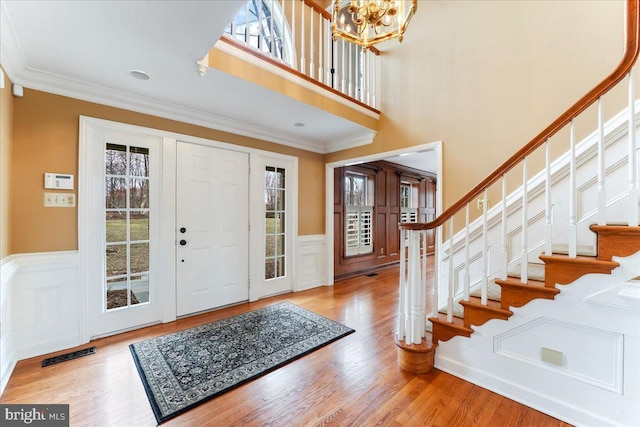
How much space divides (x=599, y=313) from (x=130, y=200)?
12.8 ft

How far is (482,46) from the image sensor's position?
2.85m

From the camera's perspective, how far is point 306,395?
181cm

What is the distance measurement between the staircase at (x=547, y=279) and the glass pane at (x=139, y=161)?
10.5ft

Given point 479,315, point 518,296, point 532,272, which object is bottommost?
point 479,315

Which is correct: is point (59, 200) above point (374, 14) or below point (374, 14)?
below

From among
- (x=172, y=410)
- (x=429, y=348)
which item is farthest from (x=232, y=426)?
(x=429, y=348)

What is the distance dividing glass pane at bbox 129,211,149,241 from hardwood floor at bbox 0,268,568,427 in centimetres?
104

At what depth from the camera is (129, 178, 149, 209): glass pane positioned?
2775 millimetres

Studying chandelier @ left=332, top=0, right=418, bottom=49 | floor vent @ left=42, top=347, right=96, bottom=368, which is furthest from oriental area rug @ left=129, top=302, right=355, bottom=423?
chandelier @ left=332, top=0, right=418, bottom=49

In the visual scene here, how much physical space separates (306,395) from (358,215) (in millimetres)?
3934

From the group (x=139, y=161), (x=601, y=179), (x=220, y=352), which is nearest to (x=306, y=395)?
(x=220, y=352)

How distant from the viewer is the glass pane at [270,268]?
12.8 feet

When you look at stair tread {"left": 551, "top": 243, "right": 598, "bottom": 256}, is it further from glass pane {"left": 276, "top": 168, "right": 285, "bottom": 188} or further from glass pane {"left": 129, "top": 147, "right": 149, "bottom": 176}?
glass pane {"left": 129, "top": 147, "right": 149, "bottom": 176}

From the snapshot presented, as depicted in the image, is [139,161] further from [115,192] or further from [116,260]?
[116,260]
